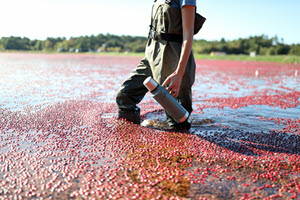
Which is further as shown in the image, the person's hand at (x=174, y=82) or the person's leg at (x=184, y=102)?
the person's leg at (x=184, y=102)

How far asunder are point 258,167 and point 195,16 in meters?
2.25

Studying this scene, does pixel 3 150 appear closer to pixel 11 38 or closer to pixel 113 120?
pixel 113 120

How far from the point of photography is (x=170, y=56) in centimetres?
473

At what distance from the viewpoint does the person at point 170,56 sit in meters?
4.29

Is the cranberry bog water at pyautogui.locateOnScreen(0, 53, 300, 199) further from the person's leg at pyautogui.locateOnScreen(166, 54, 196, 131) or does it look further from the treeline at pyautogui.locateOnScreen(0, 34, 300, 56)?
the treeline at pyautogui.locateOnScreen(0, 34, 300, 56)

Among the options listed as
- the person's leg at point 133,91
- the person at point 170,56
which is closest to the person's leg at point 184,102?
the person at point 170,56

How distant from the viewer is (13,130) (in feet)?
16.2

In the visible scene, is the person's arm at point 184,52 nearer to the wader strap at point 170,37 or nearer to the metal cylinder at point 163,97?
the metal cylinder at point 163,97

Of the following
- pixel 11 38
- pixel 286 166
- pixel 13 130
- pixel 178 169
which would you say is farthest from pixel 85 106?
pixel 11 38

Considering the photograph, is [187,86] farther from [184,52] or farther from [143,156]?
[143,156]

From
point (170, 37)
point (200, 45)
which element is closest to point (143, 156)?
point (170, 37)

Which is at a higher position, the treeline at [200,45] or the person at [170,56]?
the treeline at [200,45]

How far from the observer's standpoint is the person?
4293 millimetres

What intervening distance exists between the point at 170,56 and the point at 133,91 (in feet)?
3.26
